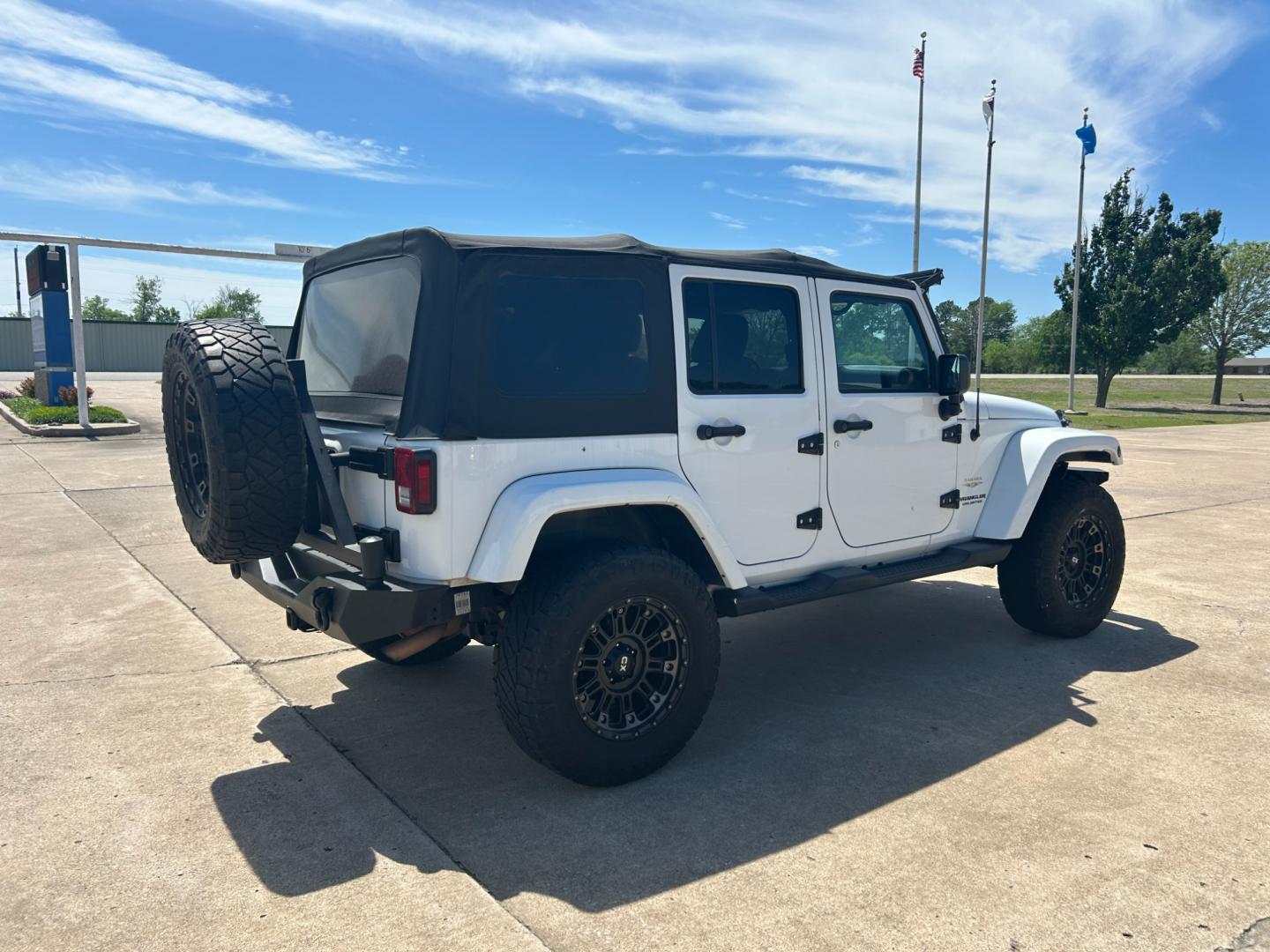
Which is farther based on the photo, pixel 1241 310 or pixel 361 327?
pixel 1241 310

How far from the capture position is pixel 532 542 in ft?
10.5

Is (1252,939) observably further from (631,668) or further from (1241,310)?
(1241,310)

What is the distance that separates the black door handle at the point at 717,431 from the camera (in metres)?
3.79

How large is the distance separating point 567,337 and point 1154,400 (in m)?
45.2

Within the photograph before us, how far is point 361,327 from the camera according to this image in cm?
386

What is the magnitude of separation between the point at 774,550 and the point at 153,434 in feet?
51.1

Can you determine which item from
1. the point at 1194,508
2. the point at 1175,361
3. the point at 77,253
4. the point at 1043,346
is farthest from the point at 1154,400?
the point at 1175,361

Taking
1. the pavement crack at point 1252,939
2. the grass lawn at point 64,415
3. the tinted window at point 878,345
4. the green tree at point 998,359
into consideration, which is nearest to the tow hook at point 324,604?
the tinted window at point 878,345

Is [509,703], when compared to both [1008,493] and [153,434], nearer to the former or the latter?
[1008,493]

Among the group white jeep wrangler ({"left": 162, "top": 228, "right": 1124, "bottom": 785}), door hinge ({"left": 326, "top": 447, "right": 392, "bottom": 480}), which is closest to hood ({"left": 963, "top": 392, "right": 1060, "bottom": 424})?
white jeep wrangler ({"left": 162, "top": 228, "right": 1124, "bottom": 785})

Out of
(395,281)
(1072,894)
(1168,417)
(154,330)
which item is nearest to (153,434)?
(395,281)

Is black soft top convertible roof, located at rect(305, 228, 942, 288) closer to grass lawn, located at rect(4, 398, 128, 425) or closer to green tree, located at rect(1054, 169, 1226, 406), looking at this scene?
grass lawn, located at rect(4, 398, 128, 425)

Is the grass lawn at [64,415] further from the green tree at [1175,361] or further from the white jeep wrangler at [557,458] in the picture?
the green tree at [1175,361]

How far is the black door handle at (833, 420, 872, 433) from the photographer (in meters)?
4.28
